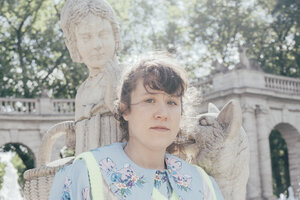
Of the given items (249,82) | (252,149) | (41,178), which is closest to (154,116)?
(41,178)

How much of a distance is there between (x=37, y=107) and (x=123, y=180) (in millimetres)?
18077

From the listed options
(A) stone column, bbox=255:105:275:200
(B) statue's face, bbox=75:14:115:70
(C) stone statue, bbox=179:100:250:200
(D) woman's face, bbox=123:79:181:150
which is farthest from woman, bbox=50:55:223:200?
(A) stone column, bbox=255:105:275:200

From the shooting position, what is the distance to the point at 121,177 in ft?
7.63

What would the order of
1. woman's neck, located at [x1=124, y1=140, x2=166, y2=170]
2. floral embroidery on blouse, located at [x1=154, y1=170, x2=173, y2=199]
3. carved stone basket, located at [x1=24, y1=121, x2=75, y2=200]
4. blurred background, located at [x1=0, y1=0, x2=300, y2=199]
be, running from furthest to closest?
1. blurred background, located at [x1=0, y1=0, x2=300, y2=199]
2. carved stone basket, located at [x1=24, y1=121, x2=75, y2=200]
3. woman's neck, located at [x1=124, y1=140, x2=166, y2=170]
4. floral embroidery on blouse, located at [x1=154, y1=170, x2=173, y2=199]

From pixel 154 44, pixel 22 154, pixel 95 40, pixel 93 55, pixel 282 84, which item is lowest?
pixel 22 154

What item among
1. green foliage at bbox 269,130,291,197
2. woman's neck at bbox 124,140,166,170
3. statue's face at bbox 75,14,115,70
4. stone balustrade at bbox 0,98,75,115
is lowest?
green foliage at bbox 269,130,291,197

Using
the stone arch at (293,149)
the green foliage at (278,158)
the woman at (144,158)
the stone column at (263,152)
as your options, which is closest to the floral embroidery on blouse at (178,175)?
the woman at (144,158)

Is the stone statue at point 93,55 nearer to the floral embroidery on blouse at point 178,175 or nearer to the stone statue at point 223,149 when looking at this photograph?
the stone statue at point 223,149

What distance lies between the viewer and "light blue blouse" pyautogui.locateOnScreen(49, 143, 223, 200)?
226 centimetres

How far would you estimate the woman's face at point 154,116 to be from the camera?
2441 mm

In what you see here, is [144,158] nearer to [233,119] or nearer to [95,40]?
[233,119]

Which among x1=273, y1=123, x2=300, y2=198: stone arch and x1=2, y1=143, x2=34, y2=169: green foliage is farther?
x1=2, y1=143, x2=34, y2=169: green foliage

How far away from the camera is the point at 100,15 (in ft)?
Result: 12.9

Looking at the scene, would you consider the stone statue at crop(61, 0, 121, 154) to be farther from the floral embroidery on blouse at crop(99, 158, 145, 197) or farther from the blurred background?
the blurred background
